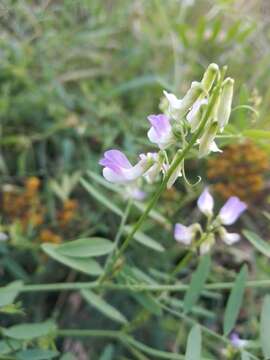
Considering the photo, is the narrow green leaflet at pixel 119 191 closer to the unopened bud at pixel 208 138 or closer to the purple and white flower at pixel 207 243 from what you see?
the purple and white flower at pixel 207 243

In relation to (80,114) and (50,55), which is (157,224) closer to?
(80,114)

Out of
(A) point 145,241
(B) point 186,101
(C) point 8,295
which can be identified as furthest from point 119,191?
(B) point 186,101

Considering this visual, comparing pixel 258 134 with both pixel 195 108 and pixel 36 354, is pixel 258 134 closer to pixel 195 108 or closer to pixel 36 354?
pixel 195 108

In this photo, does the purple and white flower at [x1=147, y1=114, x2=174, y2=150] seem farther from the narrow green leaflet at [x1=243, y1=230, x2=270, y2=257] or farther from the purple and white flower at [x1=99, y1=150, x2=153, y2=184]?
the narrow green leaflet at [x1=243, y1=230, x2=270, y2=257]

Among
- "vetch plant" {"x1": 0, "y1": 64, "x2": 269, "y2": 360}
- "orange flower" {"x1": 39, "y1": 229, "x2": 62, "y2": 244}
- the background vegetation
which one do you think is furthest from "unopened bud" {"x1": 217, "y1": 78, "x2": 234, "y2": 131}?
"orange flower" {"x1": 39, "y1": 229, "x2": 62, "y2": 244}

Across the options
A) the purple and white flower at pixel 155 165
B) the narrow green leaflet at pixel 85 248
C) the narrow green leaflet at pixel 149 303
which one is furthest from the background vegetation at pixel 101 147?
the purple and white flower at pixel 155 165
